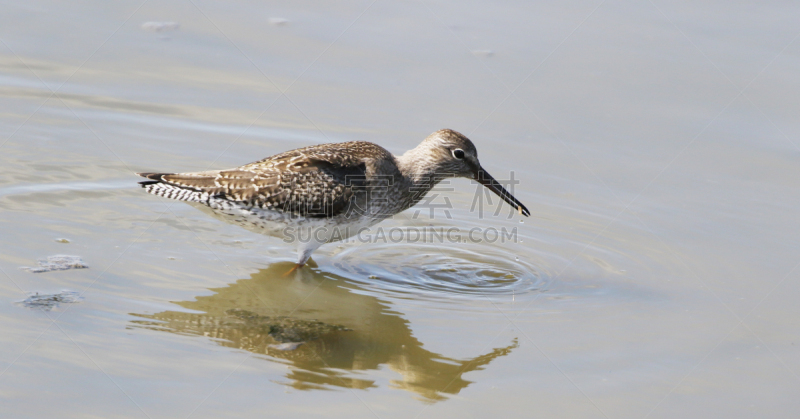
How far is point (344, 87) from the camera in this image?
11164mm

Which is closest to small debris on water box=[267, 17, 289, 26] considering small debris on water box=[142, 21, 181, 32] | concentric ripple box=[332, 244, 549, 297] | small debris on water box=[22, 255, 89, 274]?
small debris on water box=[142, 21, 181, 32]

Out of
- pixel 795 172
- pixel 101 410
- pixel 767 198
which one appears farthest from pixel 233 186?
pixel 795 172

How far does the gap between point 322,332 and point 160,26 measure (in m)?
7.20

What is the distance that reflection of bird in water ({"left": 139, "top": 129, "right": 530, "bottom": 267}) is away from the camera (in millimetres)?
8039

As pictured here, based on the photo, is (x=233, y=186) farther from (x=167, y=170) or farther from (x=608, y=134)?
(x=608, y=134)

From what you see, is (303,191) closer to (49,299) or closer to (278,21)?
(49,299)

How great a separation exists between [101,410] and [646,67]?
8.72m

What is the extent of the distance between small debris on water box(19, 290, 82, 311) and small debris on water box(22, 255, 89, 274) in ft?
1.60

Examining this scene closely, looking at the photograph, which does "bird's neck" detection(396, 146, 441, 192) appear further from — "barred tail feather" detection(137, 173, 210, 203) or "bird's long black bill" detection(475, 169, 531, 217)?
"barred tail feather" detection(137, 173, 210, 203)

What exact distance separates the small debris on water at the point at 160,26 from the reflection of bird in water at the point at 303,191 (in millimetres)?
4540

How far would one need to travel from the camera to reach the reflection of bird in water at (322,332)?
20.2 ft

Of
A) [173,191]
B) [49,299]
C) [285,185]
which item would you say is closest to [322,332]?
[285,185]

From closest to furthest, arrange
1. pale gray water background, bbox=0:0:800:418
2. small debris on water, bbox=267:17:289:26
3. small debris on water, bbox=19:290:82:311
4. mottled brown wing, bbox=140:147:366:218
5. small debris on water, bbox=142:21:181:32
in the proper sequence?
pale gray water background, bbox=0:0:800:418 → small debris on water, bbox=19:290:82:311 → mottled brown wing, bbox=140:147:366:218 → small debris on water, bbox=142:21:181:32 → small debris on water, bbox=267:17:289:26

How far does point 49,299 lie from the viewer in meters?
6.76
